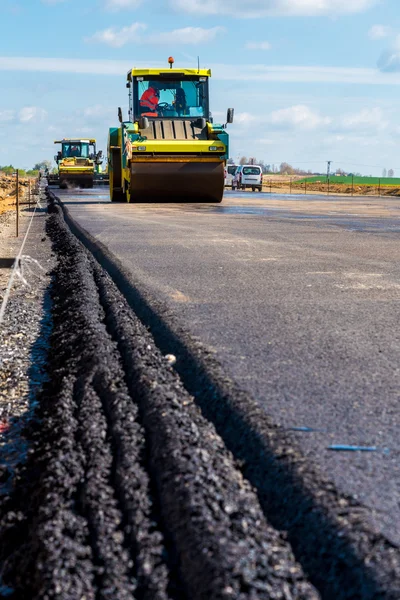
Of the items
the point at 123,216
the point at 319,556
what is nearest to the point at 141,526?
the point at 319,556

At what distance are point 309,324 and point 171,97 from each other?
59.6 feet

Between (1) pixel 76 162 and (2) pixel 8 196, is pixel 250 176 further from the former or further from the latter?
(2) pixel 8 196

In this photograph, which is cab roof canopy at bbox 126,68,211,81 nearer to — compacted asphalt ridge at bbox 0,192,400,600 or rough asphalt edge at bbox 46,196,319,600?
compacted asphalt ridge at bbox 0,192,400,600

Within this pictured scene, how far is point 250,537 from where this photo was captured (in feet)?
7.31

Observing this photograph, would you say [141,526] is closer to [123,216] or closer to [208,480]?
[208,480]

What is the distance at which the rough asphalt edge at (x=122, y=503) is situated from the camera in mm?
2066

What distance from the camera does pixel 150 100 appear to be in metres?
22.2

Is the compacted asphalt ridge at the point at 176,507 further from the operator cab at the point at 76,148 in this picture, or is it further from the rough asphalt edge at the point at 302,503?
the operator cab at the point at 76,148

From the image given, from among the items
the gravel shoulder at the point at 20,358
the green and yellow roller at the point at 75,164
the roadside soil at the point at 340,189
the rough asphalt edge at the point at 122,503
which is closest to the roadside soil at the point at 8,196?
the green and yellow roller at the point at 75,164

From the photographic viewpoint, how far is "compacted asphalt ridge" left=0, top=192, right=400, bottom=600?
2057 millimetres

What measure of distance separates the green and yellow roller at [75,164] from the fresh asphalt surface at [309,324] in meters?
35.0

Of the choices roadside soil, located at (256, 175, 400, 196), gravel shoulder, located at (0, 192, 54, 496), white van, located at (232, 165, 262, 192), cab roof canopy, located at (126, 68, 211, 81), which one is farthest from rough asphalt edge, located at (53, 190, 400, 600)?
roadside soil, located at (256, 175, 400, 196)

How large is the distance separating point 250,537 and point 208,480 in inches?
15.8

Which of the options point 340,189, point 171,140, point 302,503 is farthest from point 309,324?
point 340,189
